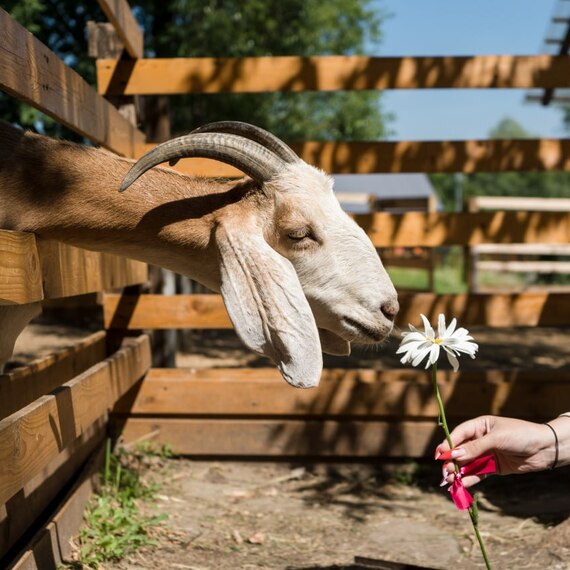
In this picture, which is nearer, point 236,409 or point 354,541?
point 354,541

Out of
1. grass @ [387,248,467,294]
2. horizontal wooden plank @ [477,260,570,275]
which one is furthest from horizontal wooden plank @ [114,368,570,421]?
grass @ [387,248,467,294]

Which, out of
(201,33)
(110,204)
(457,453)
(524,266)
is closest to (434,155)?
(110,204)

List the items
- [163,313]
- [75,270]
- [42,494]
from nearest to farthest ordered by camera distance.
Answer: [75,270]
[42,494]
[163,313]

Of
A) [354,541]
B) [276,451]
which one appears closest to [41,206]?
[354,541]

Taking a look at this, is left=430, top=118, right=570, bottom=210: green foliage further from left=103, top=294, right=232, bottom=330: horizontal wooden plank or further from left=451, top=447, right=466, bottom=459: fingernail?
left=451, top=447, right=466, bottom=459: fingernail

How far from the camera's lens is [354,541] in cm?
363

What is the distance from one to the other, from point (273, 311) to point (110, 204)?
29.7 inches

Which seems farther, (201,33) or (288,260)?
(201,33)

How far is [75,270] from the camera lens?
3012 millimetres

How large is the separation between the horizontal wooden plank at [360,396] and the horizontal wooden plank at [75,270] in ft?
3.27

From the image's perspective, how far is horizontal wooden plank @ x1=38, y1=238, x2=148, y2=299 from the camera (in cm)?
268

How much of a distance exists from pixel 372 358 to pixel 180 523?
4318mm

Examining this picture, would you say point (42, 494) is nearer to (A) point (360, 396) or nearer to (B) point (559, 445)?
(A) point (360, 396)

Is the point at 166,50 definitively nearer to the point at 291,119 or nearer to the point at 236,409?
the point at 291,119
